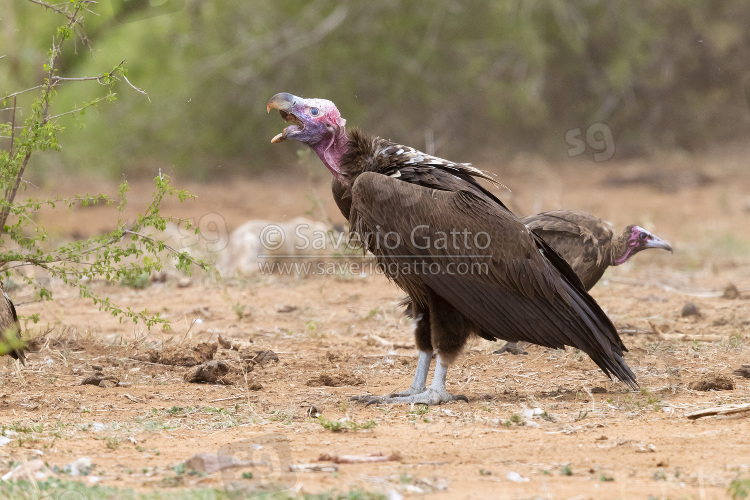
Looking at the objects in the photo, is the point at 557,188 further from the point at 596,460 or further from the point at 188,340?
the point at 596,460

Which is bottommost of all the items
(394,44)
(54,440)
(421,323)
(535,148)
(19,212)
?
(54,440)

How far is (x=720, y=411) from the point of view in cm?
418

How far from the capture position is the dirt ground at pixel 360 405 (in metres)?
3.39

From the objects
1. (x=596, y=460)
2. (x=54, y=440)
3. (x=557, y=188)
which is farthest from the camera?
(x=557, y=188)

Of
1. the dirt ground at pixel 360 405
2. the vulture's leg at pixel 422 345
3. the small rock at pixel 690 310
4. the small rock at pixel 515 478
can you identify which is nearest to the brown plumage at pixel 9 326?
the dirt ground at pixel 360 405

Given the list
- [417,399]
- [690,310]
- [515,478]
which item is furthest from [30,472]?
[690,310]

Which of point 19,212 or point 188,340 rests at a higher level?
point 19,212

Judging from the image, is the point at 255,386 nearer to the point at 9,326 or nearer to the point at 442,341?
the point at 442,341

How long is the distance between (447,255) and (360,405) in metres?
0.89

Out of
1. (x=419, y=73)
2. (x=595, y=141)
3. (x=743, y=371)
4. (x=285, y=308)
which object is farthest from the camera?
(x=595, y=141)

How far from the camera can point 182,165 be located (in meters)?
15.0

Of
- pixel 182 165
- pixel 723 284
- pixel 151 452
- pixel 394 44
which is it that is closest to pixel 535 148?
pixel 394 44

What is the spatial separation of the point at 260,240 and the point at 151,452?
200 inches

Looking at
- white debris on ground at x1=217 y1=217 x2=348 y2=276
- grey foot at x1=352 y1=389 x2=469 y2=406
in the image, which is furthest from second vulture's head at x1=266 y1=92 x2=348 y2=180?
white debris on ground at x1=217 y1=217 x2=348 y2=276
